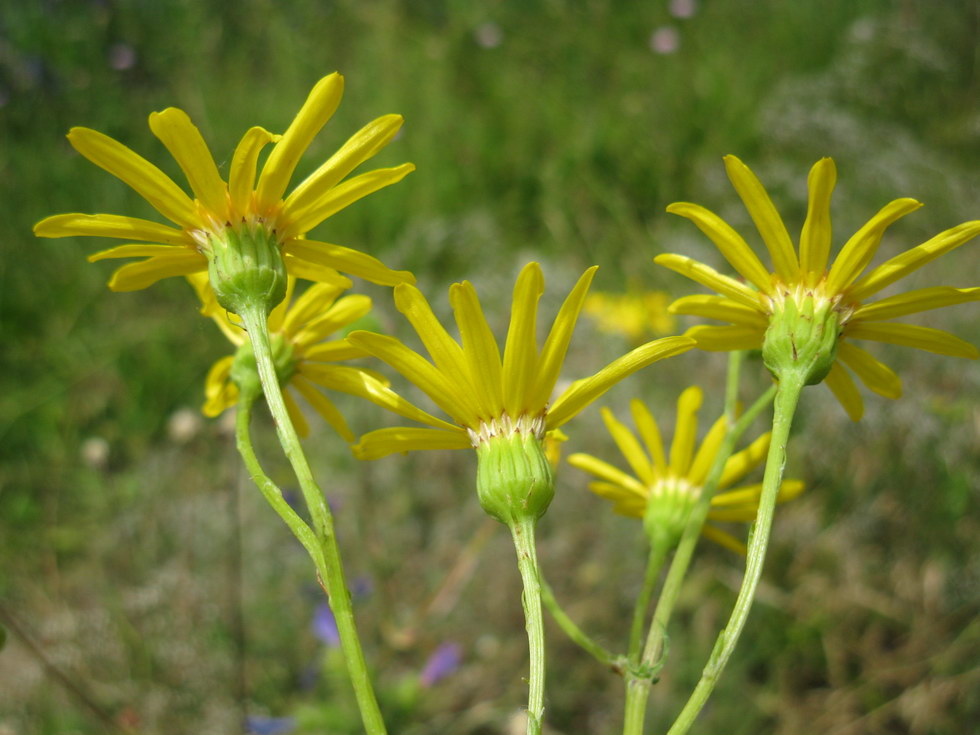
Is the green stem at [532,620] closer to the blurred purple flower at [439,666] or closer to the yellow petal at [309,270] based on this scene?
the yellow petal at [309,270]

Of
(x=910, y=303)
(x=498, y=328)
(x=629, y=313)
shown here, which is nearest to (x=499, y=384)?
(x=910, y=303)

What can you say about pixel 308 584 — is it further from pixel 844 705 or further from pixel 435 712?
pixel 844 705

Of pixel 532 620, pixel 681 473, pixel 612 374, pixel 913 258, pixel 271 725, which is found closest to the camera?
pixel 532 620

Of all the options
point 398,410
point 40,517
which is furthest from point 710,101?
point 398,410

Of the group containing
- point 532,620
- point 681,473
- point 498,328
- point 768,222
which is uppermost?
point 498,328

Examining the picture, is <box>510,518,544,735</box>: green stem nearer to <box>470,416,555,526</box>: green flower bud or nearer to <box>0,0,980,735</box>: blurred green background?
<box>470,416,555,526</box>: green flower bud

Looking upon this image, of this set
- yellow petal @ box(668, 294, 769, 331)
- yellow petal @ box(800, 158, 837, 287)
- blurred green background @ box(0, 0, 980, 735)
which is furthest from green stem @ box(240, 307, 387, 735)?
blurred green background @ box(0, 0, 980, 735)

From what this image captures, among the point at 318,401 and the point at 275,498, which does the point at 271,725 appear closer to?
the point at 318,401
